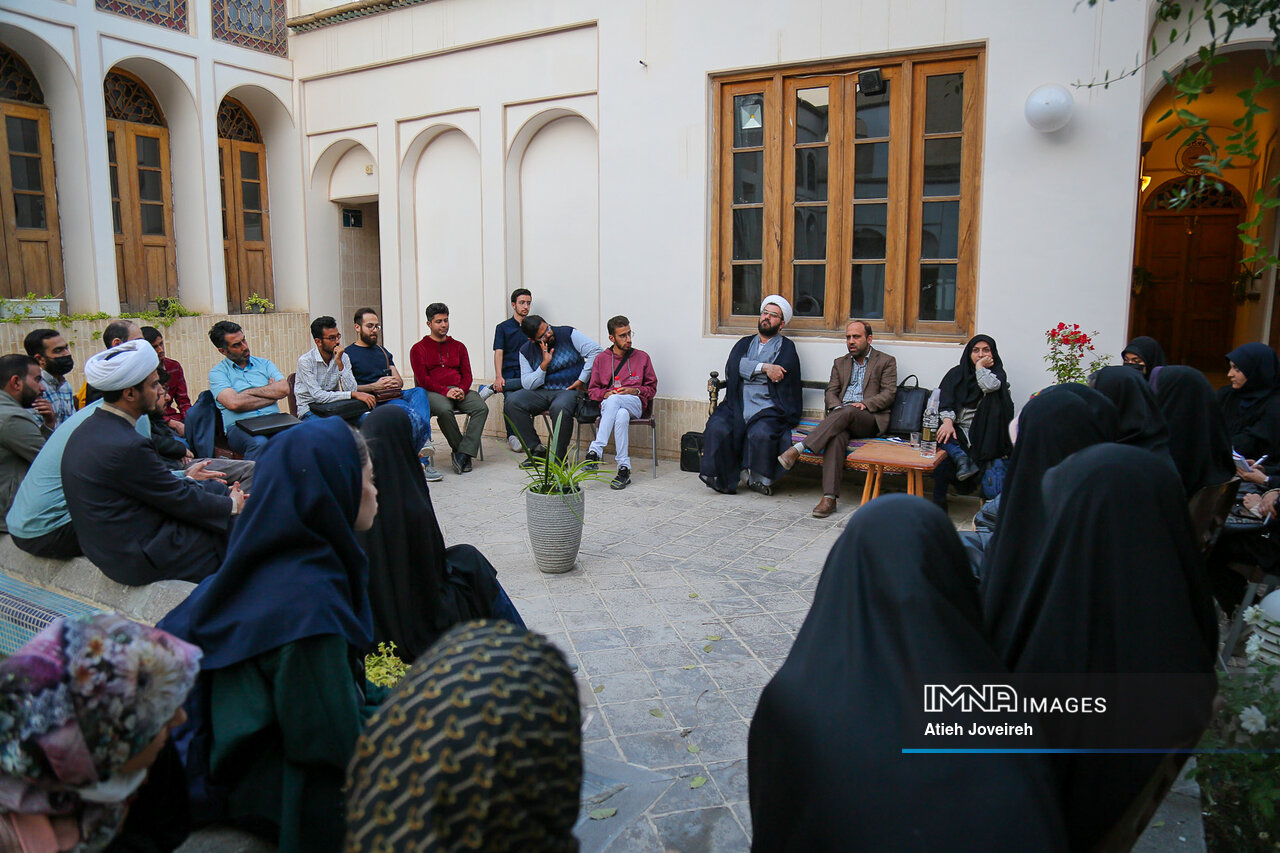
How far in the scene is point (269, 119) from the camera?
10.9 meters

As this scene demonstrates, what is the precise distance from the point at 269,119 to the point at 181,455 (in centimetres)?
707

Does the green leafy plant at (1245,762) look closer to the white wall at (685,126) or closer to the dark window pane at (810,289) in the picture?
the white wall at (685,126)

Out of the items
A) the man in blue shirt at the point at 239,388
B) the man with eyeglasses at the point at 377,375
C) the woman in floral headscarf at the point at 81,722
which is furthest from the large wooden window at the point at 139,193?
the woman in floral headscarf at the point at 81,722

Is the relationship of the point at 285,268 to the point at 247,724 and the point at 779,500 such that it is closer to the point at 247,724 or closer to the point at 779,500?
the point at 779,500

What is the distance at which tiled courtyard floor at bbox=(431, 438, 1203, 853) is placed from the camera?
2830mm

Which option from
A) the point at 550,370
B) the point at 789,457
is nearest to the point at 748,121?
the point at 550,370

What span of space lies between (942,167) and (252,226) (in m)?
8.33

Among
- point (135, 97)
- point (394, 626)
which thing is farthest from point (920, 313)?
point (135, 97)

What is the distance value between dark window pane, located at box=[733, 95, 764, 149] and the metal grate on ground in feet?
20.2

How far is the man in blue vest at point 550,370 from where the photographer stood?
8.22 meters

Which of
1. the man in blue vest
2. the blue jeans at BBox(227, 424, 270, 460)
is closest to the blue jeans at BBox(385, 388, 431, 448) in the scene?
the man in blue vest

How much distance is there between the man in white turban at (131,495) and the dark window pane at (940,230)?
5584 mm

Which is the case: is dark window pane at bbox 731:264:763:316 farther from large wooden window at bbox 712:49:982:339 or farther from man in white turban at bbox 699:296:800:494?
man in white turban at bbox 699:296:800:494

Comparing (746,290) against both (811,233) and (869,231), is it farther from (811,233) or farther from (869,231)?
(869,231)
